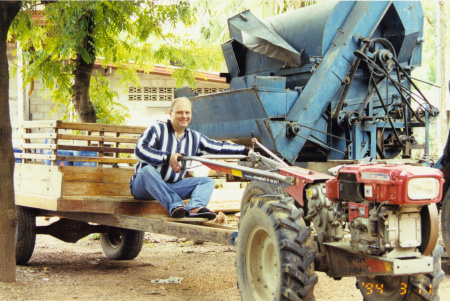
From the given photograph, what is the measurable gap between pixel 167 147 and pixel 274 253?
2.10m

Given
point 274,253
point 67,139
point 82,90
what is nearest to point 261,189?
point 274,253

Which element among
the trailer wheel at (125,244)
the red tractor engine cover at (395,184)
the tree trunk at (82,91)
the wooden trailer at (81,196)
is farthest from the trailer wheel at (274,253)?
the tree trunk at (82,91)

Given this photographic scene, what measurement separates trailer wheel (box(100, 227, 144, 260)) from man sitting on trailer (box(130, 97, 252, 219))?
1647 mm

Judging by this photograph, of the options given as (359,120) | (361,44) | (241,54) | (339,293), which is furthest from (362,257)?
(241,54)

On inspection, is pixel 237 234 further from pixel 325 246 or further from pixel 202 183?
pixel 202 183

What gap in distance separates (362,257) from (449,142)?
3.26 m

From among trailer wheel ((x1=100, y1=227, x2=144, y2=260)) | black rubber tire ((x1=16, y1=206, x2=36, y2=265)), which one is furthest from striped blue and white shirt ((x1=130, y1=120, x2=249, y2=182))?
black rubber tire ((x1=16, y1=206, x2=36, y2=265))

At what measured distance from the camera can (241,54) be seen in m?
9.55

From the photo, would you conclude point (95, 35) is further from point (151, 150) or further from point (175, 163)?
point (175, 163)

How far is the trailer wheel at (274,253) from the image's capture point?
392cm

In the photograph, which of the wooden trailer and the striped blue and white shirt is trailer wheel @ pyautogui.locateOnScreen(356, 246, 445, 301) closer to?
the wooden trailer

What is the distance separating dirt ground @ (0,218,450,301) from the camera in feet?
18.8

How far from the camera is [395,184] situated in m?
3.66

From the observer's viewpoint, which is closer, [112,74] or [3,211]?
[3,211]
